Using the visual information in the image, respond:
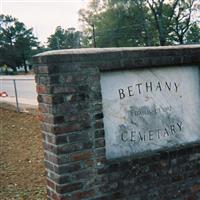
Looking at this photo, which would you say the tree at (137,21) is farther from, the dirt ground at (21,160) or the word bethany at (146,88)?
the word bethany at (146,88)

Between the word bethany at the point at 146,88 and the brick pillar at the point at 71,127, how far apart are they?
311 mm

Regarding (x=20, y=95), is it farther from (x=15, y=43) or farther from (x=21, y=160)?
(x=15, y=43)

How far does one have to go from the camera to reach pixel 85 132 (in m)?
3.71

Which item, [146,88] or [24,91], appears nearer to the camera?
[146,88]

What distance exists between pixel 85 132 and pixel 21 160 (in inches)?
173

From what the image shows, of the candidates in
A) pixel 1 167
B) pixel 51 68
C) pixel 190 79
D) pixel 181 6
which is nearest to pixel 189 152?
pixel 190 79

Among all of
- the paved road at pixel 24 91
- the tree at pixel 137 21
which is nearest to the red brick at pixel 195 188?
the paved road at pixel 24 91

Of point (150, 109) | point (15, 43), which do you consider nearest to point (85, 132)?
point (150, 109)

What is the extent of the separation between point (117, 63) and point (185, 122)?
3.55ft

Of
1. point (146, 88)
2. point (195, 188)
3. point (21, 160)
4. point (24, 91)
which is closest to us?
point (146, 88)

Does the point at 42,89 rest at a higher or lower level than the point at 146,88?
higher

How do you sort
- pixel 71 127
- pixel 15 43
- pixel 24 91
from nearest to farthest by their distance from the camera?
1. pixel 71 127
2. pixel 24 91
3. pixel 15 43

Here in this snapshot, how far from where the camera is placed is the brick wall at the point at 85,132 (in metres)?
3.58

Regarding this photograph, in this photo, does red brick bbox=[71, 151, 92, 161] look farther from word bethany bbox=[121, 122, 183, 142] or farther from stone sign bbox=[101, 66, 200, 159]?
word bethany bbox=[121, 122, 183, 142]
